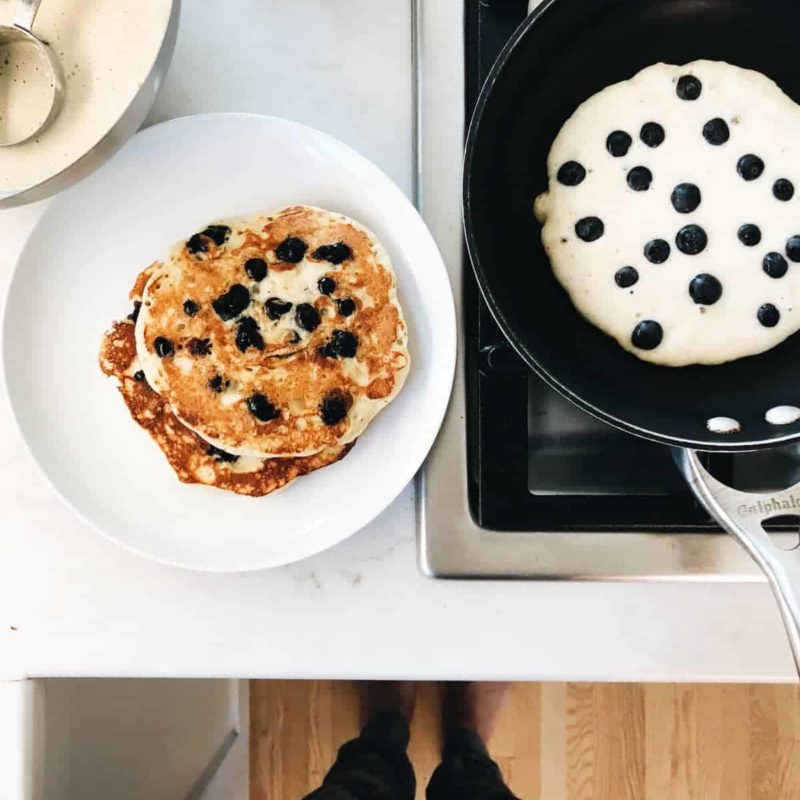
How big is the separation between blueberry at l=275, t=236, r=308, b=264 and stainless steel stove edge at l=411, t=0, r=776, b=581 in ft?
0.43

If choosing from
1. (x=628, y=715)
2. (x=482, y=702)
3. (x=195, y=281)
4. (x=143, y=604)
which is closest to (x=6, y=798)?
(x=143, y=604)

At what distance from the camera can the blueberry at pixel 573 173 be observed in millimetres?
751

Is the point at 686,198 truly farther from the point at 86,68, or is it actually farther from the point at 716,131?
the point at 86,68

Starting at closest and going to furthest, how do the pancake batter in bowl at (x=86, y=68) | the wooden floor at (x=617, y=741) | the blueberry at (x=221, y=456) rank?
the pancake batter in bowl at (x=86, y=68) → the blueberry at (x=221, y=456) → the wooden floor at (x=617, y=741)

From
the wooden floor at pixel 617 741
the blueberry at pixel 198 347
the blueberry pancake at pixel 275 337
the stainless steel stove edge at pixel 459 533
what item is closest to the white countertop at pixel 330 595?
the stainless steel stove edge at pixel 459 533

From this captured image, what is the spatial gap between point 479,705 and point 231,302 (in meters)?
1.01

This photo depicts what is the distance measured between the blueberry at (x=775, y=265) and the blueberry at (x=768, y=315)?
0.03 metres

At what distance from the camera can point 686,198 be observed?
28.7 inches

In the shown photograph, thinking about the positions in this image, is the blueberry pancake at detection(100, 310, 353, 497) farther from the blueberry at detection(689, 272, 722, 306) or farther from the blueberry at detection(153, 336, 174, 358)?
the blueberry at detection(689, 272, 722, 306)

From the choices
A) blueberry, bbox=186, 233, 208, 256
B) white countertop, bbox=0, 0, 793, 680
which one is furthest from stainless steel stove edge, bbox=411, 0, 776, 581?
blueberry, bbox=186, 233, 208, 256

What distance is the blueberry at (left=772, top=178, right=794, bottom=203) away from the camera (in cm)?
73

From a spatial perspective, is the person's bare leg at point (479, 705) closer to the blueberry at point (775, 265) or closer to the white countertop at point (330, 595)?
the white countertop at point (330, 595)

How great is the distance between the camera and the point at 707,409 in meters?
0.76

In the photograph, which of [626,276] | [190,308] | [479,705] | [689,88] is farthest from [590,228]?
[479,705]
